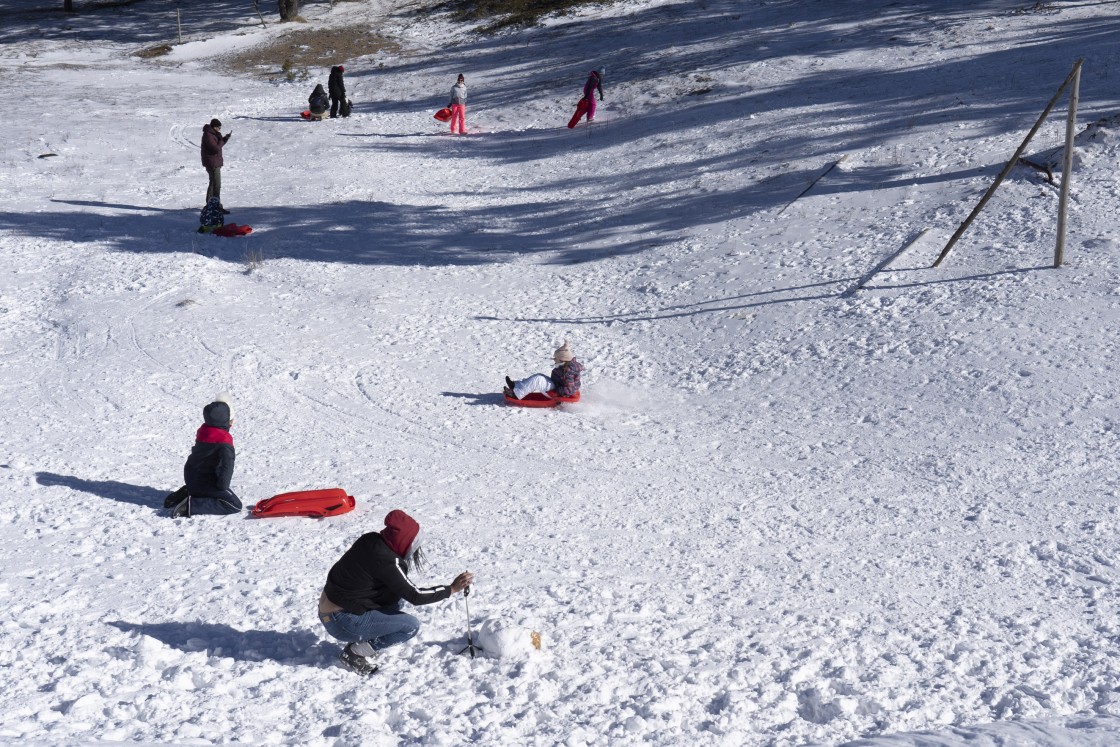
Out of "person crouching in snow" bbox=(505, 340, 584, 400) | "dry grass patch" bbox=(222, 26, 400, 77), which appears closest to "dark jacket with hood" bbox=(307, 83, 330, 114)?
"dry grass patch" bbox=(222, 26, 400, 77)

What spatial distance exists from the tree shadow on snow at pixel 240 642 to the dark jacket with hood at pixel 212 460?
2005 mm

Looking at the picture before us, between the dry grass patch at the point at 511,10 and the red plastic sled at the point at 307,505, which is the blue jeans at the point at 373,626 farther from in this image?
the dry grass patch at the point at 511,10

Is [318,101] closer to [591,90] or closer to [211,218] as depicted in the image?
[591,90]

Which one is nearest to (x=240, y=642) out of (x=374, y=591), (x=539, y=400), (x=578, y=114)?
(x=374, y=591)

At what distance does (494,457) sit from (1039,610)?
540 cm

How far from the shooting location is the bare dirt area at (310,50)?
3403 cm

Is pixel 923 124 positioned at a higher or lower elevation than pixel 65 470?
higher

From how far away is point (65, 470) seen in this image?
31.1 feet

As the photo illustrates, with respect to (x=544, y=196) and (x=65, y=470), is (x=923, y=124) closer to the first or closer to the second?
(x=544, y=196)

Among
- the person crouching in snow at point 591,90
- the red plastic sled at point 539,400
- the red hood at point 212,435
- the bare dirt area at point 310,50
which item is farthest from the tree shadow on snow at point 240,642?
the bare dirt area at point 310,50

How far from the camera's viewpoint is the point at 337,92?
26359 mm

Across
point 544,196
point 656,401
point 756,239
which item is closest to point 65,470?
point 656,401

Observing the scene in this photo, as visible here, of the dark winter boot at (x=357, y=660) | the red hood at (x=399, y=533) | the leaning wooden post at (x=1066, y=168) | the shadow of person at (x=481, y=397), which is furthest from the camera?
the shadow of person at (x=481, y=397)

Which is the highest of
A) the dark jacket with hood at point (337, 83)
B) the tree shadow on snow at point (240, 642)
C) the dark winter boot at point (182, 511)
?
the dark jacket with hood at point (337, 83)
